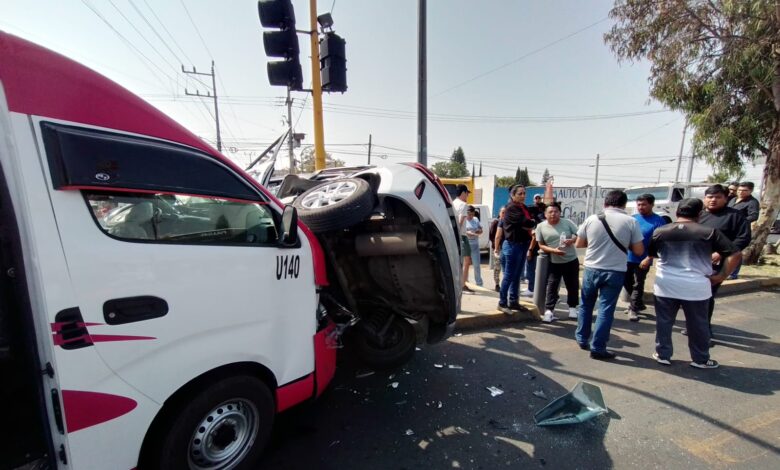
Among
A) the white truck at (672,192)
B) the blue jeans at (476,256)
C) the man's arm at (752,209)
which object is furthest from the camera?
the white truck at (672,192)

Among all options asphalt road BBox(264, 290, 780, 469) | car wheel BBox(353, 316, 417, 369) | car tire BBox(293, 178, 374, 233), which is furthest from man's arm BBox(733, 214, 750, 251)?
car tire BBox(293, 178, 374, 233)

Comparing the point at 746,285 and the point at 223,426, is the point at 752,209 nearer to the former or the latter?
the point at 746,285

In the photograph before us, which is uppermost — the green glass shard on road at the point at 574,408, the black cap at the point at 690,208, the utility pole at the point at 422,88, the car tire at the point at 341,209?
the utility pole at the point at 422,88

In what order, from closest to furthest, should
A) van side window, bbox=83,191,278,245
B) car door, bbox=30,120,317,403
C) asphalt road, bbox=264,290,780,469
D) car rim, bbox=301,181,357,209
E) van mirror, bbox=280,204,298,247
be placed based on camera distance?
1. car door, bbox=30,120,317,403
2. van side window, bbox=83,191,278,245
3. van mirror, bbox=280,204,298,247
4. asphalt road, bbox=264,290,780,469
5. car rim, bbox=301,181,357,209

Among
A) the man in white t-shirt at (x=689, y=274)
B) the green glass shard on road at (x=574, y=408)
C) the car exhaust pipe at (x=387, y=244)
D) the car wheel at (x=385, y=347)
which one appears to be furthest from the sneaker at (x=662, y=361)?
the car exhaust pipe at (x=387, y=244)

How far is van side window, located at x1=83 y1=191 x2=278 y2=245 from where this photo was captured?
Answer: 5.29 ft

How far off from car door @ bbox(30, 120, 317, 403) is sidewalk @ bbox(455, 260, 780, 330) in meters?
3.21

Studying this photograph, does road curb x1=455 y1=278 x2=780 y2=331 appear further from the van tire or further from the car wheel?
the van tire

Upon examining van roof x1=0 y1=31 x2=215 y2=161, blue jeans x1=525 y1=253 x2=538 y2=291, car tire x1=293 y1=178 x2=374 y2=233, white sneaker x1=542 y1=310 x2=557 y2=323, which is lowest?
white sneaker x1=542 y1=310 x2=557 y2=323

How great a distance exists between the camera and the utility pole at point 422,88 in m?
5.11

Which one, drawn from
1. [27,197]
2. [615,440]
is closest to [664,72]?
[615,440]

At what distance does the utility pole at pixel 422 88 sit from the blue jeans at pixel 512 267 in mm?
1757

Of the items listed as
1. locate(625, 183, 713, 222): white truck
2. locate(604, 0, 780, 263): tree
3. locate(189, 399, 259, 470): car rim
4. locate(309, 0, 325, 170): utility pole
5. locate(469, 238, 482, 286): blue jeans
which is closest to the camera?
locate(189, 399, 259, 470): car rim

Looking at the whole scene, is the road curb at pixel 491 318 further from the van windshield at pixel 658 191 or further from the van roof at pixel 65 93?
the van windshield at pixel 658 191
